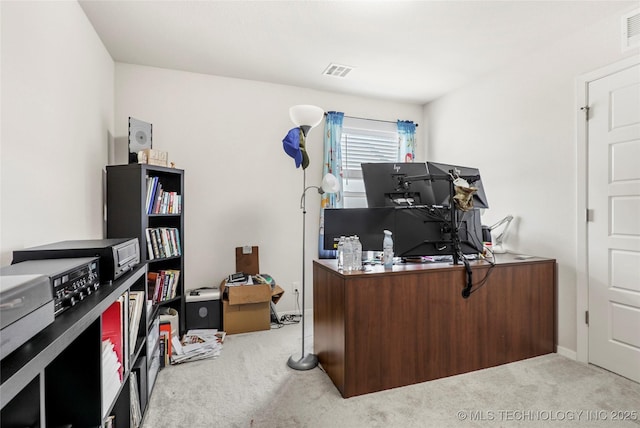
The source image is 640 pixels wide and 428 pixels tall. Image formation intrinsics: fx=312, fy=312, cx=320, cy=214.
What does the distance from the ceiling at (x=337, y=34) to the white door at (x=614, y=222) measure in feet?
2.15

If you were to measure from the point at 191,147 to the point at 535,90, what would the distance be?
3.31 m

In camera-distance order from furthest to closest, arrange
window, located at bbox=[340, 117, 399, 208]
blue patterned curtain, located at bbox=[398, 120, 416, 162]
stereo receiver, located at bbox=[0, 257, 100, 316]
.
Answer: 1. blue patterned curtain, located at bbox=[398, 120, 416, 162]
2. window, located at bbox=[340, 117, 399, 208]
3. stereo receiver, located at bbox=[0, 257, 100, 316]

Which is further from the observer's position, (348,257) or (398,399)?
(348,257)

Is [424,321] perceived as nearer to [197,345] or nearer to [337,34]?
[197,345]

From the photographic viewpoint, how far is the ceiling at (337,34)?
2.18 meters

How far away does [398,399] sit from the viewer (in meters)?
1.92

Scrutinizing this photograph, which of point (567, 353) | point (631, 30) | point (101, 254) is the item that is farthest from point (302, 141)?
point (567, 353)

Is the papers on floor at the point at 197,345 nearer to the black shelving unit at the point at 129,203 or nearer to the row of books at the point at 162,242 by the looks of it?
the black shelving unit at the point at 129,203

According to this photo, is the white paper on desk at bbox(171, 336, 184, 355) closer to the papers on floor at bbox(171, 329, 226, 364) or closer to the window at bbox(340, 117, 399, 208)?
the papers on floor at bbox(171, 329, 226, 364)

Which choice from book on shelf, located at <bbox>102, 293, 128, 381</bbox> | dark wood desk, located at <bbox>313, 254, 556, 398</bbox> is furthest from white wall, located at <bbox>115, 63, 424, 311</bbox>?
book on shelf, located at <bbox>102, 293, 128, 381</bbox>

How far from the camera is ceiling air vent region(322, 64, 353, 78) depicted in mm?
3066

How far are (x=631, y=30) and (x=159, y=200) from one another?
372 centimetres

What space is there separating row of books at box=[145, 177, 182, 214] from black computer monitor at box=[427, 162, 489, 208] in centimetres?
218

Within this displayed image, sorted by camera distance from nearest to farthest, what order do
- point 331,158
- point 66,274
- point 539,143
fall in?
point 66,274
point 539,143
point 331,158
